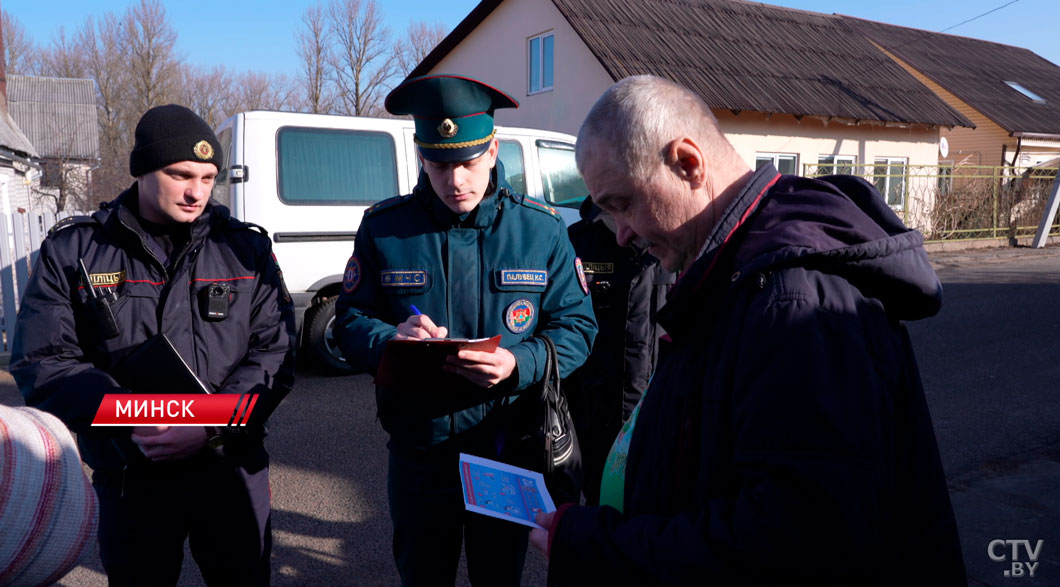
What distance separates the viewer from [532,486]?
1.69 metres

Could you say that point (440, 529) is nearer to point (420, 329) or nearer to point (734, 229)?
point (420, 329)

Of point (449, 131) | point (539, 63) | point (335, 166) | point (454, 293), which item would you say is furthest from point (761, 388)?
point (539, 63)

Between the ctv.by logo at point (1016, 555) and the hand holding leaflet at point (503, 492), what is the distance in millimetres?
2726

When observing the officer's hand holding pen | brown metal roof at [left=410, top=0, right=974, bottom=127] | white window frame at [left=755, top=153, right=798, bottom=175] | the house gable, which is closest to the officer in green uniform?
the officer's hand holding pen

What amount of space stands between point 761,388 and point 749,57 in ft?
62.0

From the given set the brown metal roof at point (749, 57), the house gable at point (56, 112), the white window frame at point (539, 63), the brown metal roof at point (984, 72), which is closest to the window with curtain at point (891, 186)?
the brown metal roof at point (749, 57)

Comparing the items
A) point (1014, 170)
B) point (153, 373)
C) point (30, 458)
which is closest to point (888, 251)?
point (30, 458)

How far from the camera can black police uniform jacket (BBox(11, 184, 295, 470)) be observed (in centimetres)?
203

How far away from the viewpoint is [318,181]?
613 centimetres

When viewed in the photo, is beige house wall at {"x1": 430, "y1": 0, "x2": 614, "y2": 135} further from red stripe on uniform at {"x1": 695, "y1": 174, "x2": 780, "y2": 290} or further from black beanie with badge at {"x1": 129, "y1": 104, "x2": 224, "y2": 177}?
red stripe on uniform at {"x1": 695, "y1": 174, "x2": 780, "y2": 290}

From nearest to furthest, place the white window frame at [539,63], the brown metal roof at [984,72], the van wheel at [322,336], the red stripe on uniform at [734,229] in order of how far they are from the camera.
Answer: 1. the red stripe on uniform at [734,229]
2. the van wheel at [322,336]
3. the white window frame at [539,63]
4. the brown metal roof at [984,72]

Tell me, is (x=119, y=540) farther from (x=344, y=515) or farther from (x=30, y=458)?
(x=344, y=515)

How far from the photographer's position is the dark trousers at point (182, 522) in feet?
6.93

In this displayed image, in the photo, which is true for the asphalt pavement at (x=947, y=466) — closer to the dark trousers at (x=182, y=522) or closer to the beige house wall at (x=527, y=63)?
the dark trousers at (x=182, y=522)
